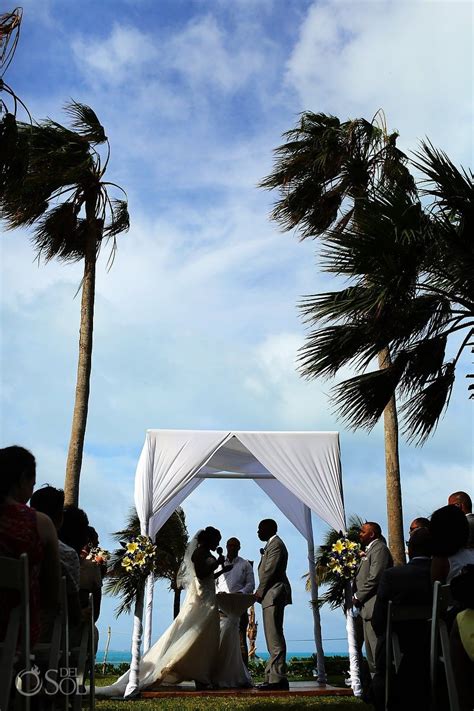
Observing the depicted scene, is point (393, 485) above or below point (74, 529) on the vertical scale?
above

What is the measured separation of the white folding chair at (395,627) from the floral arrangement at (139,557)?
5.62 m

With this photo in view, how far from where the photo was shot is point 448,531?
4250 mm

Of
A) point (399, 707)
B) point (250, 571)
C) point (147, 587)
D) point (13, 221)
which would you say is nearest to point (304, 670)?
point (250, 571)

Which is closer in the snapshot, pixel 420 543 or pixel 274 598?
pixel 420 543

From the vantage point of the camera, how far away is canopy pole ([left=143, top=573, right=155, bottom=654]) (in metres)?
10.5

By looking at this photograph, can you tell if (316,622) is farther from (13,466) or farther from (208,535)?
(13,466)

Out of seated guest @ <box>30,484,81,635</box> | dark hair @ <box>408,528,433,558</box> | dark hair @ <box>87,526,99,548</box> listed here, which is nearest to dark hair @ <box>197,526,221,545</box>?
dark hair @ <box>87,526,99,548</box>

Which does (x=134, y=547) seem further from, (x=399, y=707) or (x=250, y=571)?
(x=399, y=707)

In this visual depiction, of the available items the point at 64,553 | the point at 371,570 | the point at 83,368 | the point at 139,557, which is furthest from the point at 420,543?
the point at 83,368

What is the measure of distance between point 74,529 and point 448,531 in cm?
209

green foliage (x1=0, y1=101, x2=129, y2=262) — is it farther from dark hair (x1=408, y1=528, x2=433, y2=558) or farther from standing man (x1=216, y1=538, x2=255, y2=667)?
dark hair (x1=408, y1=528, x2=433, y2=558)

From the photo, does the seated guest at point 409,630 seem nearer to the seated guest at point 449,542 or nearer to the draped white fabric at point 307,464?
the seated guest at point 449,542

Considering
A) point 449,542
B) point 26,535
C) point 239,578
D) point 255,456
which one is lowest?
point 26,535

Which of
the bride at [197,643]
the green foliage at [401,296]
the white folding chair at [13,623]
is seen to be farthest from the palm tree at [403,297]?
the white folding chair at [13,623]
